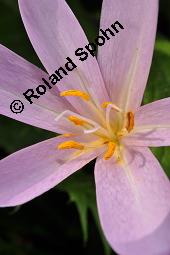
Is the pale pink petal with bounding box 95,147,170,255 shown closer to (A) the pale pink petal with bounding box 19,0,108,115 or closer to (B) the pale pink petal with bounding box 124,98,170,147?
(B) the pale pink petal with bounding box 124,98,170,147

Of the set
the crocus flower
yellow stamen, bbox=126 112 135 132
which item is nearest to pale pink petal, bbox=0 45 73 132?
the crocus flower

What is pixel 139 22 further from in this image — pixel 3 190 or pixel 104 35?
pixel 3 190

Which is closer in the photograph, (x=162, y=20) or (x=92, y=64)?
(x=92, y=64)

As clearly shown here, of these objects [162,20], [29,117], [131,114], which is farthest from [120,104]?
[162,20]

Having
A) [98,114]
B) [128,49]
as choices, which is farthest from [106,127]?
[128,49]

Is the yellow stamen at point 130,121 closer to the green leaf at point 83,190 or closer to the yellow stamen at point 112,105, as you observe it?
the yellow stamen at point 112,105

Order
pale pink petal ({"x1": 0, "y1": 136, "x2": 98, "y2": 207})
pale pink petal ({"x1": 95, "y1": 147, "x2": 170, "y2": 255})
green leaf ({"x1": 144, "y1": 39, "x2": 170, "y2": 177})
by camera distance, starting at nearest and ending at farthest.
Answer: pale pink petal ({"x1": 95, "y1": 147, "x2": 170, "y2": 255}), pale pink petal ({"x1": 0, "y1": 136, "x2": 98, "y2": 207}), green leaf ({"x1": 144, "y1": 39, "x2": 170, "y2": 177})
